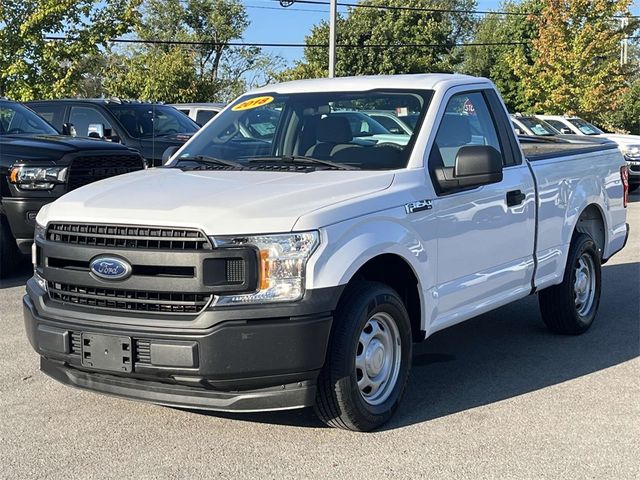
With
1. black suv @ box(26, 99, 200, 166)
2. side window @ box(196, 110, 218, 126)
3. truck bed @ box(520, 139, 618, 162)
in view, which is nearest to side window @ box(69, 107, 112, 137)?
black suv @ box(26, 99, 200, 166)

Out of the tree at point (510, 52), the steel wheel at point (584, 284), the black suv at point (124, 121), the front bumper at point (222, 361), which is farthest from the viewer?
the tree at point (510, 52)

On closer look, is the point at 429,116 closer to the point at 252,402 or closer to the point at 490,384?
the point at 490,384

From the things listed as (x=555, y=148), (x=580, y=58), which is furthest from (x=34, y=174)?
(x=580, y=58)

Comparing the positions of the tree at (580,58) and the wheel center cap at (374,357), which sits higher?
the tree at (580,58)

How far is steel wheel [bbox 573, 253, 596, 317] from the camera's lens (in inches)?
269

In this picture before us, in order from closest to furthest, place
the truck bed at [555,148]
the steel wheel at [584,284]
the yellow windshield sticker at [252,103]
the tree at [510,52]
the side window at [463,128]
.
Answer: the side window at [463,128] < the yellow windshield sticker at [252,103] < the truck bed at [555,148] < the steel wheel at [584,284] < the tree at [510,52]

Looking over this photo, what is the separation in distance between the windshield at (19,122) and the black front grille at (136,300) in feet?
18.8

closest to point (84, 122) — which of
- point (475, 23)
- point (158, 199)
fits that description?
point (158, 199)

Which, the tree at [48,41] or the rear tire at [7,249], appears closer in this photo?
the rear tire at [7,249]

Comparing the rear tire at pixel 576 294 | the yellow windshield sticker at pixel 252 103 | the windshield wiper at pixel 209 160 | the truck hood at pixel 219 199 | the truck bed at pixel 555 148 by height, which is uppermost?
the yellow windshield sticker at pixel 252 103

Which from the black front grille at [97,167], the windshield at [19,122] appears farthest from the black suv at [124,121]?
the black front grille at [97,167]

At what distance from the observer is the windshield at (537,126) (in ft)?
69.6

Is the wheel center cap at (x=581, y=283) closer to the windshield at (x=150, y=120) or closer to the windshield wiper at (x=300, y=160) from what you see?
the windshield wiper at (x=300, y=160)

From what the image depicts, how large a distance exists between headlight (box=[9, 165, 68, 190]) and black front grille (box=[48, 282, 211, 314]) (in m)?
4.22
